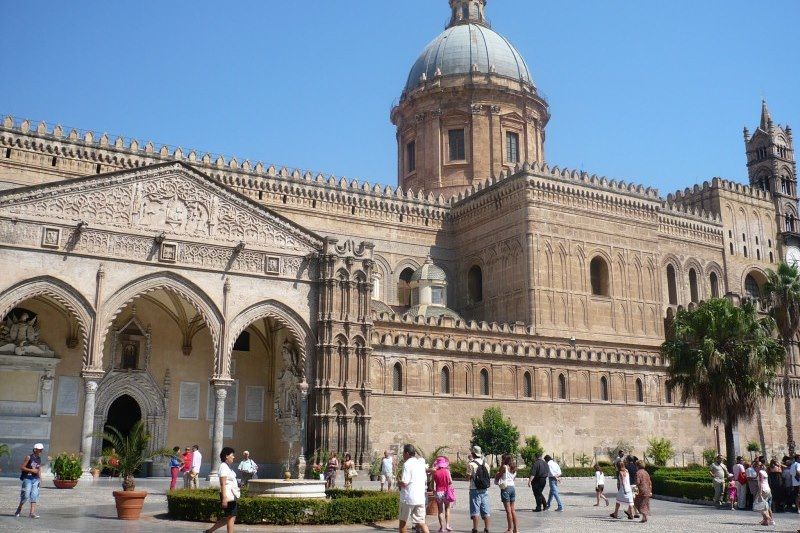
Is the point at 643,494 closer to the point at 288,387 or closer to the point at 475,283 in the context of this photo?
the point at 288,387

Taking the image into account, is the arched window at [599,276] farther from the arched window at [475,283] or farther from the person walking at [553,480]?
the person walking at [553,480]

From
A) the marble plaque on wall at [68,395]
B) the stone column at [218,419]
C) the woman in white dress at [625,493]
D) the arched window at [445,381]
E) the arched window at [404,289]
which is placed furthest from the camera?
the arched window at [404,289]

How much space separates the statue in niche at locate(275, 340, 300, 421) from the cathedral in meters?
0.10

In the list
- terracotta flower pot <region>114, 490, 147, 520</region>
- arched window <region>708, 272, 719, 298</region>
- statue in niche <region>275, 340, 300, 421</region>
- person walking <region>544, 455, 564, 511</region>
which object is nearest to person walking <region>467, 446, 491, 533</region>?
person walking <region>544, 455, 564, 511</region>

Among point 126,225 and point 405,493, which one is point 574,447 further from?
point 405,493

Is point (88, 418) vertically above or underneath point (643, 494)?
above

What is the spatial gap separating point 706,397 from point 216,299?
52.2 ft

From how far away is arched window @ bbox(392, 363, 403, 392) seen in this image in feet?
104

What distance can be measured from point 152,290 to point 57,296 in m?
2.99

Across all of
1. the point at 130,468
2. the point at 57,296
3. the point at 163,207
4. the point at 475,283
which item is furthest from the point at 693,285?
the point at 130,468

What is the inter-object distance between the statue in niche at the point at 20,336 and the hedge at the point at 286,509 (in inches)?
563

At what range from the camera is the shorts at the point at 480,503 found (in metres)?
14.3

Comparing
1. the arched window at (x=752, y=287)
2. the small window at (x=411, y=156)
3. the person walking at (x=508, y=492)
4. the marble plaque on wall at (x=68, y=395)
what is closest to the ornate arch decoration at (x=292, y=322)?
the marble plaque on wall at (x=68, y=395)

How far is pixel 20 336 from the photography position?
90.2ft
